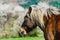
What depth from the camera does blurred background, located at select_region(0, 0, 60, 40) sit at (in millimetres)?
1886

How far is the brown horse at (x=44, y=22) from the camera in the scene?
1.86 meters

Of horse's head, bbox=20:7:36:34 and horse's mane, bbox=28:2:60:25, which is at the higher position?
horse's mane, bbox=28:2:60:25

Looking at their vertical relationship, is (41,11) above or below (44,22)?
above

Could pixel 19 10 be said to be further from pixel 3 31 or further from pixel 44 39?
pixel 44 39

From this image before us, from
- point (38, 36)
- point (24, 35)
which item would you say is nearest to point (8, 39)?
point (24, 35)

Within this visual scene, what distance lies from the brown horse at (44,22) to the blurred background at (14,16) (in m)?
0.05

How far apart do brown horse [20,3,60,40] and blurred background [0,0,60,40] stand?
49mm

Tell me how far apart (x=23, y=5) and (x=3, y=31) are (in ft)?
1.05

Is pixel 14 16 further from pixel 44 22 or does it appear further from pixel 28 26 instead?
pixel 44 22

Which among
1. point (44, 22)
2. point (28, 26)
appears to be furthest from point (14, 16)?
point (44, 22)

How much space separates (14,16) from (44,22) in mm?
298

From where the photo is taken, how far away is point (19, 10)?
75.5 inches

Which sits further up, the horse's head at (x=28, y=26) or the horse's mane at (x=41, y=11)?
the horse's mane at (x=41, y=11)

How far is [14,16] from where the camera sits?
74.9 inches
